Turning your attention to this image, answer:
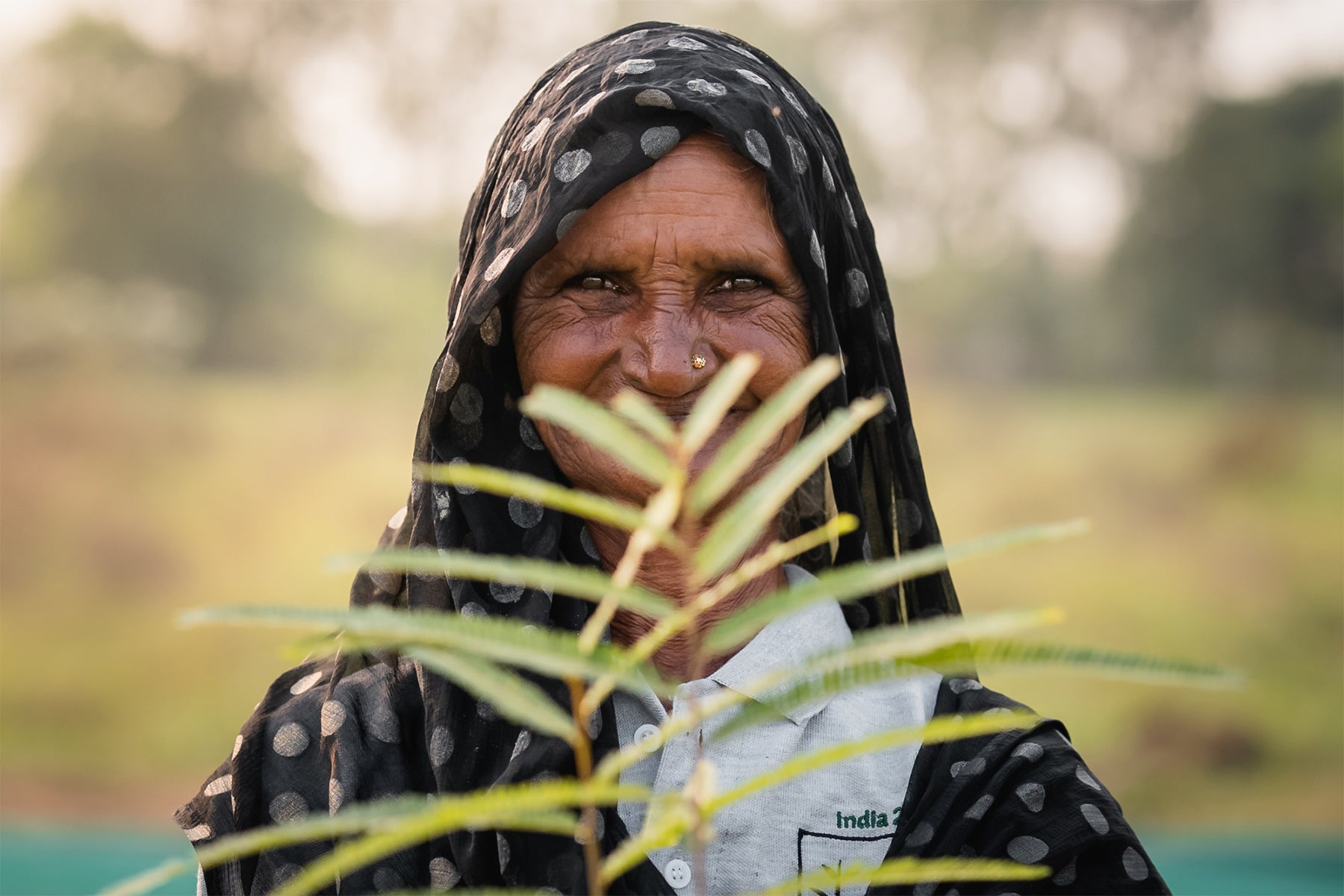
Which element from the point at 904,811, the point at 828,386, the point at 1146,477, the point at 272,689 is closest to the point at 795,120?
the point at 828,386

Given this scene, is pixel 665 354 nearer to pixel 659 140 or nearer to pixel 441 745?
pixel 659 140

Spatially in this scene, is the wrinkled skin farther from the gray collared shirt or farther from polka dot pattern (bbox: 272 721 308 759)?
polka dot pattern (bbox: 272 721 308 759)

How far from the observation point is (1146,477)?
9742mm

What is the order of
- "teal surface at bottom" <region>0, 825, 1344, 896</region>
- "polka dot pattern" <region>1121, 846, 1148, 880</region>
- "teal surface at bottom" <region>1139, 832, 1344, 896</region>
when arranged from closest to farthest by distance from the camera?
1. "polka dot pattern" <region>1121, 846, 1148, 880</region>
2. "teal surface at bottom" <region>0, 825, 1344, 896</region>
3. "teal surface at bottom" <region>1139, 832, 1344, 896</region>

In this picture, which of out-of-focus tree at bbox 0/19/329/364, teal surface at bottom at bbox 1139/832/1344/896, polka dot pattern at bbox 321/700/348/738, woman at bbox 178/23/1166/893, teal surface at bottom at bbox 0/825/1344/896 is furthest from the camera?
out-of-focus tree at bbox 0/19/329/364

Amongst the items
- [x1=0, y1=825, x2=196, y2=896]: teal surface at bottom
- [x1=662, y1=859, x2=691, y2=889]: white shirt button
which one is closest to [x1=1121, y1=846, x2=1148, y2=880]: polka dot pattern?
[x1=662, y1=859, x2=691, y2=889]: white shirt button

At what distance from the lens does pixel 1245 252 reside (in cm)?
1061

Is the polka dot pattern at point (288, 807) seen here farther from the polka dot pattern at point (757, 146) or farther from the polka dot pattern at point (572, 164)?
the polka dot pattern at point (757, 146)

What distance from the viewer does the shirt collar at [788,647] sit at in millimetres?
1289

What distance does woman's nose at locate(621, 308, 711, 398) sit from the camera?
3.95ft

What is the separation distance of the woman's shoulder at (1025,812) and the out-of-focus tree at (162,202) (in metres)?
9.86

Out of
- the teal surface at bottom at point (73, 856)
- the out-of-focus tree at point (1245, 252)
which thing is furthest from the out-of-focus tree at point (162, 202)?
the out-of-focus tree at point (1245, 252)

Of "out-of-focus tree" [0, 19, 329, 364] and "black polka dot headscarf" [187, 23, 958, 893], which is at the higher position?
"out-of-focus tree" [0, 19, 329, 364]

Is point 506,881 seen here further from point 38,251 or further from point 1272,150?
point 1272,150
